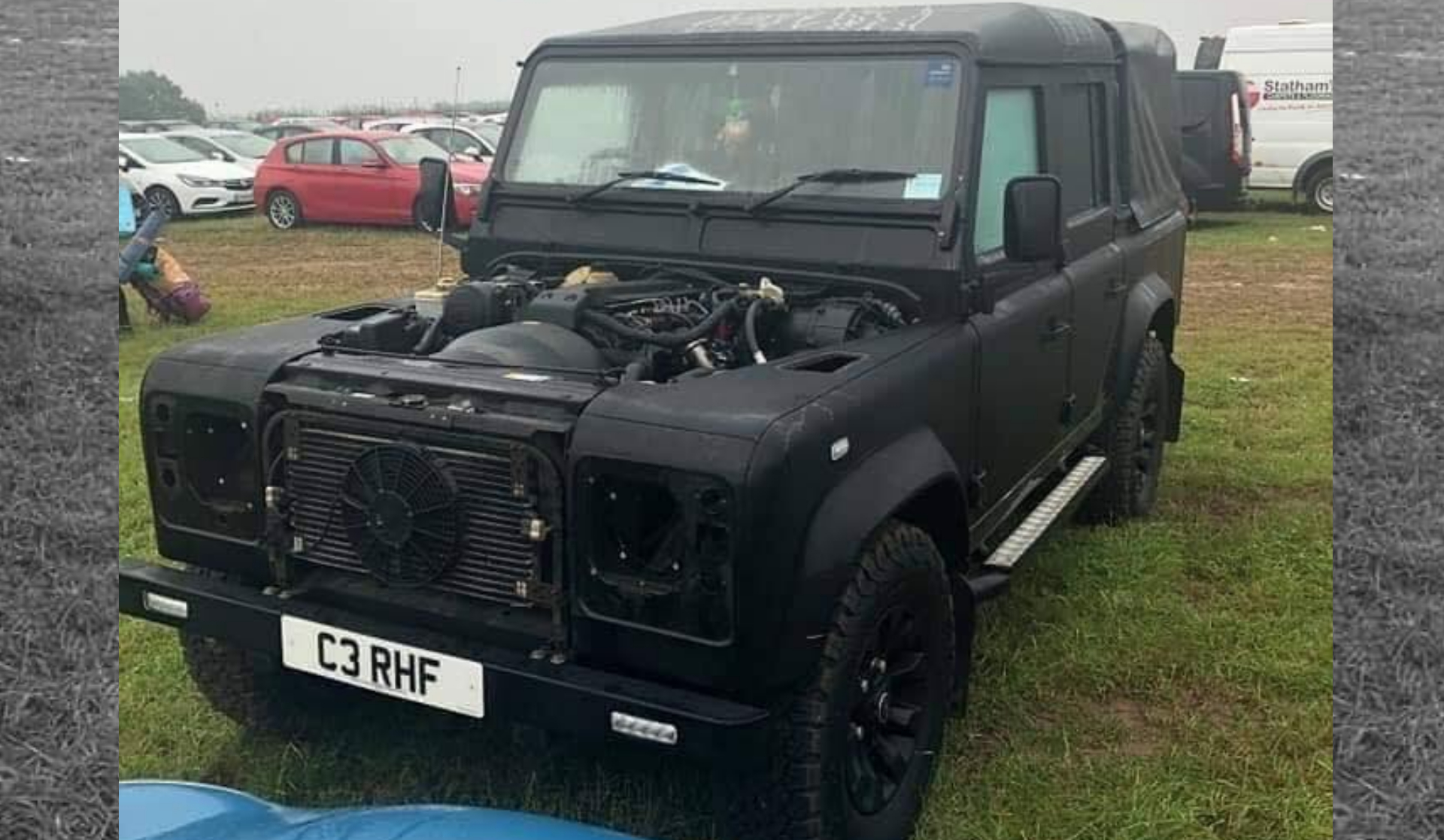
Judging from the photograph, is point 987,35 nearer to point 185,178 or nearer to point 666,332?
point 666,332

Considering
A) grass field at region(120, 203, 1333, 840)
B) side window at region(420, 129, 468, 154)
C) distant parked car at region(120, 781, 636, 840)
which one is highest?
side window at region(420, 129, 468, 154)

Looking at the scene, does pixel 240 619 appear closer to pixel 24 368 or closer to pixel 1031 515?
pixel 24 368

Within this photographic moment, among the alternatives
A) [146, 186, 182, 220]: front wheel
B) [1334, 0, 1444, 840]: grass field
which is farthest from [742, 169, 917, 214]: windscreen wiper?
[146, 186, 182, 220]: front wheel

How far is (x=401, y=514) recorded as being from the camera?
286cm

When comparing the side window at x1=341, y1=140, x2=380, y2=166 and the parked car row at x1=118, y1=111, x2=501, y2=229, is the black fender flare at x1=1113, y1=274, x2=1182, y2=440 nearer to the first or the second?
the parked car row at x1=118, y1=111, x2=501, y2=229

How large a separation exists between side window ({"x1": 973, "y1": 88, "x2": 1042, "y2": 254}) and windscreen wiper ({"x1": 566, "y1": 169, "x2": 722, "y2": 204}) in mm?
708

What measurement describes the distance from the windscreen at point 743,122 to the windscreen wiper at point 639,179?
0.05 ft

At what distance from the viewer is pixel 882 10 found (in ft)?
13.1

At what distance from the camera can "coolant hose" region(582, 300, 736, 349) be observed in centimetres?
327

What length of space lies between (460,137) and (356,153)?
4.32 feet

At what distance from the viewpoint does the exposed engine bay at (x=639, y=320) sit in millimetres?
3270

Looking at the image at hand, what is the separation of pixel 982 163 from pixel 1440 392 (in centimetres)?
124

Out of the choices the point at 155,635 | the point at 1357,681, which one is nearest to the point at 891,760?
the point at 1357,681

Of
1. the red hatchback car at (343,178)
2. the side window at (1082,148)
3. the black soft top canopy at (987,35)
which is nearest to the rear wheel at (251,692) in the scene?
the black soft top canopy at (987,35)
